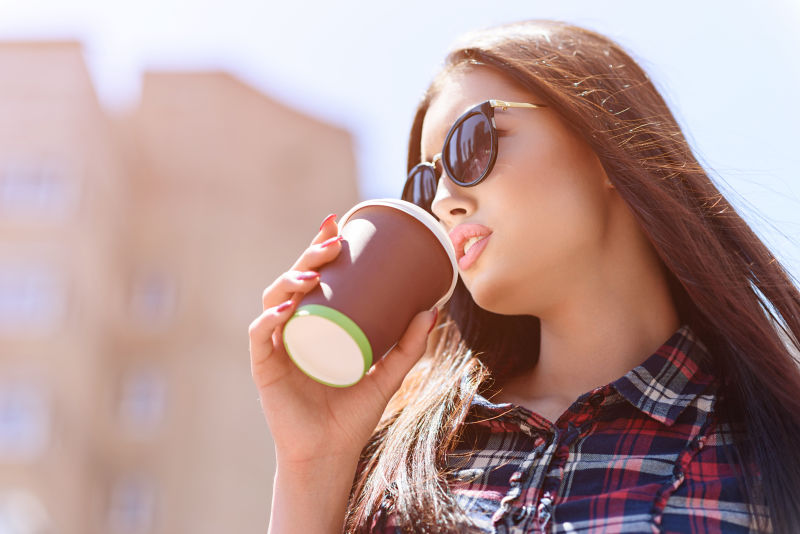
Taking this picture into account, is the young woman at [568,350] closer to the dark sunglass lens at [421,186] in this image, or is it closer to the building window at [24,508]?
the dark sunglass lens at [421,186]

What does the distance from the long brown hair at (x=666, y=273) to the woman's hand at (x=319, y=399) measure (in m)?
0.12

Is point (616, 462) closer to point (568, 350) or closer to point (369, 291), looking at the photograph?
point (568, 350)

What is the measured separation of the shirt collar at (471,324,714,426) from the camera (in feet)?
5.53

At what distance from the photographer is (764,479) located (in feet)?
4.88

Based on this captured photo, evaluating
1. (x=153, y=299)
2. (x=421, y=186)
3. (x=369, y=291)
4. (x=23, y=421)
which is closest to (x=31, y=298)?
(x=23, y=421)

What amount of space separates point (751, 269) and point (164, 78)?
2192 cm

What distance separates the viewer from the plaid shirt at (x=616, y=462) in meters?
1.49

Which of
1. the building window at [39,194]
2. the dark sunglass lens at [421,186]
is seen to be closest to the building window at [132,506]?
the building window at [39,194]

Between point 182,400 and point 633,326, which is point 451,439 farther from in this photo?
point 182,400

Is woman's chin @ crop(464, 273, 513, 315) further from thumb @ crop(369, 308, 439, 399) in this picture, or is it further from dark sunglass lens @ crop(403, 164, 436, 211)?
dark sunglass lens @ crop(403, 164, 436, 211)

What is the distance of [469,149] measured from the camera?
1844 mm

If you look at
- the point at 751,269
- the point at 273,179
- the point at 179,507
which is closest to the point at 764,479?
the point at 751,269

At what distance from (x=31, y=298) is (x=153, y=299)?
3736mm

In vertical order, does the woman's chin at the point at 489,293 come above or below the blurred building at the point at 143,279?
above
